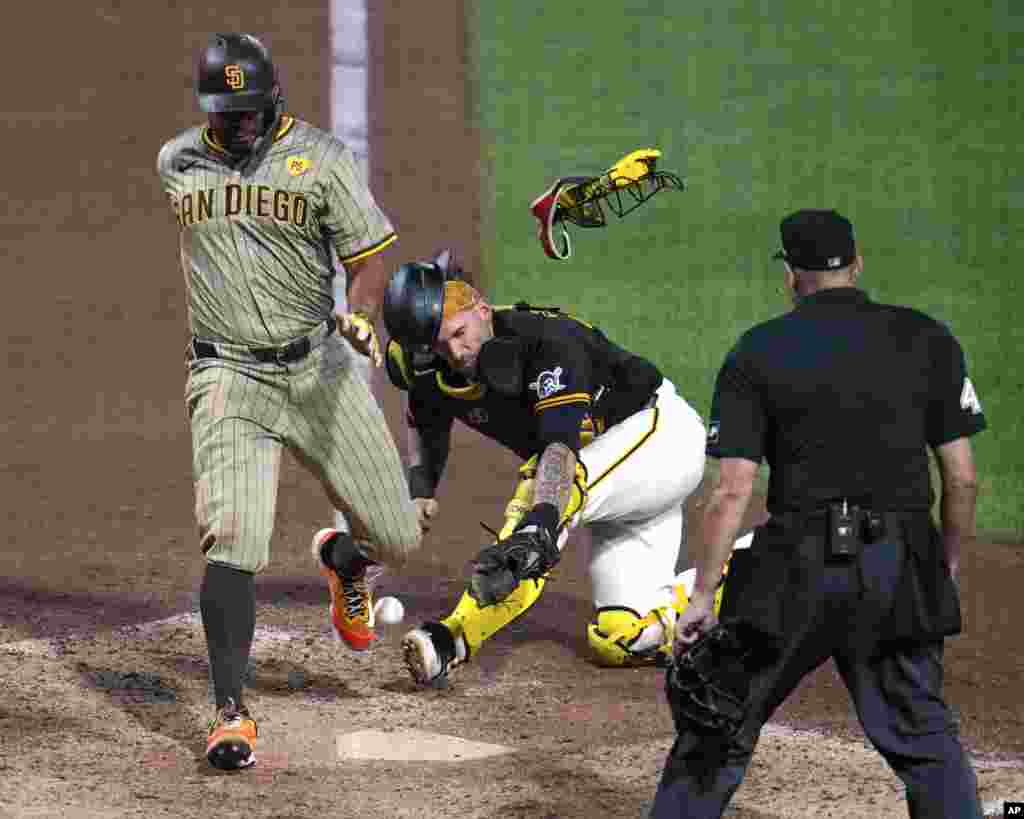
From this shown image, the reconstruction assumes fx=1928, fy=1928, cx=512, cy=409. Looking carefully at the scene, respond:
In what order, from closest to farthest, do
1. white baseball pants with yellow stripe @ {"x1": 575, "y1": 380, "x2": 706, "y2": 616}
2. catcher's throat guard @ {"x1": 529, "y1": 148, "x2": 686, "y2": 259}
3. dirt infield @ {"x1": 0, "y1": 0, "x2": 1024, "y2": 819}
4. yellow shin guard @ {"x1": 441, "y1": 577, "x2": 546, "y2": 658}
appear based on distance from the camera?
1. dirt infield @ {"x1": 0, "y1": 0, "x2": 1024, "y2": 819}
2. yellow shin guard @ {"x1": 441, "y1": 577, "x2": 546, "y2": 658}
3. white baseball pants with yellow stripe @ {"x1": 575, "y1": 380, "x2": 706, "y2": 616}
4. catcher's throat guard @ {"x1": 529, "y1": 148, "x2": 686, "y2": 259}

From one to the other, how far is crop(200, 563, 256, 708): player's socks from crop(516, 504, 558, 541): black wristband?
87 cm

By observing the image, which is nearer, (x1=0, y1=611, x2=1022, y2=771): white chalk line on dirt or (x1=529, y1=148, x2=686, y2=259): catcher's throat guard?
(x1=0, y1=611, x2=1022, y2=771): white chalk line on dirt

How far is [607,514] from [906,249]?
5.12m

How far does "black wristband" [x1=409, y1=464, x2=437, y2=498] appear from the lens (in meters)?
6.76

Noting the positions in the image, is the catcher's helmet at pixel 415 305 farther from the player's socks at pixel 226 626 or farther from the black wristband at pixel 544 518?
the player's socks at pixel 226 626

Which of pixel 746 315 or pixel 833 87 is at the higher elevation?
pixel 833 87

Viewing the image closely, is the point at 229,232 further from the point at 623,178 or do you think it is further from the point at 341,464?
the point at 623,178

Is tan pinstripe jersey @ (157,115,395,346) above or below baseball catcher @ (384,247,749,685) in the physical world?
above

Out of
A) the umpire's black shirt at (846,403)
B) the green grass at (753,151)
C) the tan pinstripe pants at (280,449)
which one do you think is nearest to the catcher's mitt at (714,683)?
the umpire's black shirt at (846,403)

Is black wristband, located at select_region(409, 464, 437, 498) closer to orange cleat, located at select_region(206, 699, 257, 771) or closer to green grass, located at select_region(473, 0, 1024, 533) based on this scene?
orange cleat, located at select_region(206, 699, 257, 771)

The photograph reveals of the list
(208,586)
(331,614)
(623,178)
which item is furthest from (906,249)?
(208,586)

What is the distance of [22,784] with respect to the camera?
5.48m

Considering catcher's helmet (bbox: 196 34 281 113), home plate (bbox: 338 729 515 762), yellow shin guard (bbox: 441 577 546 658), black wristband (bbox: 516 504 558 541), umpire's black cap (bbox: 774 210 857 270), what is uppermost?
catcher's helmet (bbox: 196 34 281 113)

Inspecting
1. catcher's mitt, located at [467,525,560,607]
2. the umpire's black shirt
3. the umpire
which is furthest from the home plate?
the umpire's black shirt
